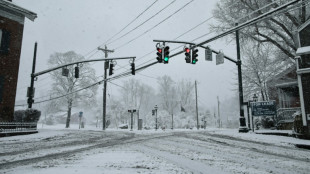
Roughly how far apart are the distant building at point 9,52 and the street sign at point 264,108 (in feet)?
64.1

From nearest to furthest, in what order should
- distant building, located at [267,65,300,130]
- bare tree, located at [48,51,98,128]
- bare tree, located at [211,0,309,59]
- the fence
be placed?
the fence < bare tree, located at [211,0,309,59] < distant building, located at [267,65,300,130] < bare tree, located at [48,51,98,128]

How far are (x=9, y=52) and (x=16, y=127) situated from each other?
22.4ft

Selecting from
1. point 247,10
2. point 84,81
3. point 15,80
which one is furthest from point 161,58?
point 84,81

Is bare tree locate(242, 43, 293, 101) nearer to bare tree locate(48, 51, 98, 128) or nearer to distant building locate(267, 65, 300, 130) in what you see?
distant building locate(267, 65, 300, 130)

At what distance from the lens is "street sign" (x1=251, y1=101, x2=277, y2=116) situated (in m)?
14.7

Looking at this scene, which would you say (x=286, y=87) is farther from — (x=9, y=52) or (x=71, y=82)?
(x=71, y=82)

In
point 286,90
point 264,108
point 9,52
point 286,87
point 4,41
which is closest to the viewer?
point 264,108

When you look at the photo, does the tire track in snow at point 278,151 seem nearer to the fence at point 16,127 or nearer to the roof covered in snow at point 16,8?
the fence at point 16,127

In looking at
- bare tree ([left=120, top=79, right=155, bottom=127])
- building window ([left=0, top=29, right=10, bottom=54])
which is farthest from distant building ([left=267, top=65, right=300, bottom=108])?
bare tree ([left=120, top=79, right=155, bottom=127])

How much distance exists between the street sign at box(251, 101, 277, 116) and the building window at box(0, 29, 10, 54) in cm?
2051

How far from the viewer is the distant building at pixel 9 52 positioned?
16.7m

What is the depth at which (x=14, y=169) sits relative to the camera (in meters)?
4.98

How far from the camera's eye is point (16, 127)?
1480 cm

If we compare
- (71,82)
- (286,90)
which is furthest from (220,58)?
(71,82)
